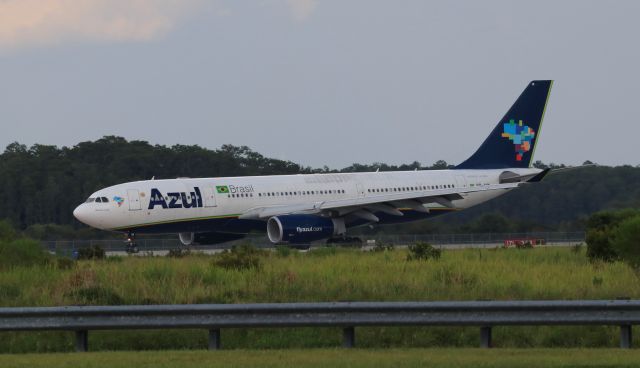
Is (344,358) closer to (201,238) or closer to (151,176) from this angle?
(201,238)

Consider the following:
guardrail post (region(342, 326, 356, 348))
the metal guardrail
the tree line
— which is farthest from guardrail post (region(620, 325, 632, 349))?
the tree line

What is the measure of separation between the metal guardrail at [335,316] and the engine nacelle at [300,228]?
84.7 feet

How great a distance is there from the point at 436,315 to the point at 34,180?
207 ft

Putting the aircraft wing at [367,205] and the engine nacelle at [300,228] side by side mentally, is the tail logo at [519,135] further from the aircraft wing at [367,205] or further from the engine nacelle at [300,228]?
the engine nacelle at [300,228]

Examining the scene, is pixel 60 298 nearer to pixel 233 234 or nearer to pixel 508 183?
pixel 233 234

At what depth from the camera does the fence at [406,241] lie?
1795 inches

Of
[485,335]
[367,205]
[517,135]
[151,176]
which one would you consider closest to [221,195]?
[367,205]

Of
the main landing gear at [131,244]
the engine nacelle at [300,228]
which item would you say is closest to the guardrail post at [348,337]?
the main landing gear at [131,244]

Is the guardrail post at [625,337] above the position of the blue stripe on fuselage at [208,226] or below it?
below

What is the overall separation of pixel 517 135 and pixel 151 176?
32790 millimetres

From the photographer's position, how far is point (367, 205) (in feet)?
144

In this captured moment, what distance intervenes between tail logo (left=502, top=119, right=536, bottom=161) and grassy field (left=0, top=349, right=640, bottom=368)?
122 ft

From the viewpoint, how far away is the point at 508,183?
162ft

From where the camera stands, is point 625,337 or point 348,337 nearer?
point 625,337
